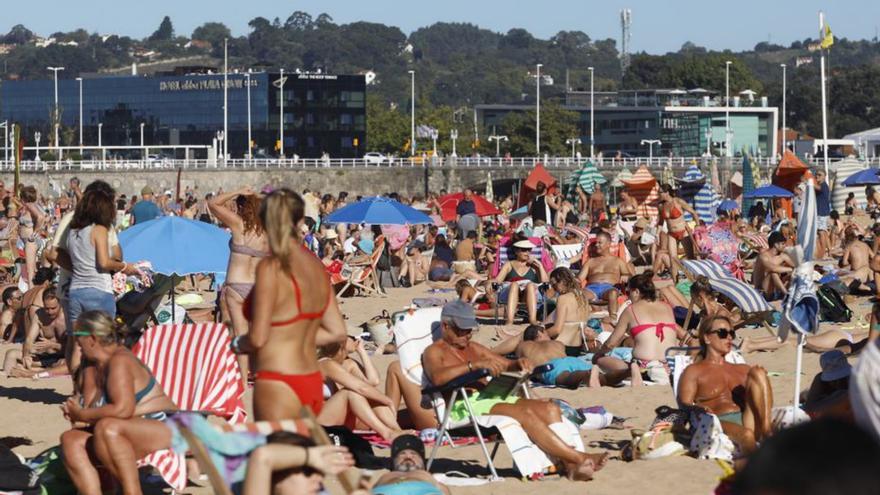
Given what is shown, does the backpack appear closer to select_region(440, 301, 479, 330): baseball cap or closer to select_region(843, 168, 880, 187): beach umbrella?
select_region(440, 301, 479, 330): baseball cap

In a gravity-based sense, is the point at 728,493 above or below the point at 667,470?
above

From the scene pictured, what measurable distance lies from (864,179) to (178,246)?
23.4 metres

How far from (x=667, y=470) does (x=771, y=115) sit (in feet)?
290

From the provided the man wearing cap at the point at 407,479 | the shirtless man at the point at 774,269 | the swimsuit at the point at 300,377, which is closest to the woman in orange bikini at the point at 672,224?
the shirtless man at the point at 774,269

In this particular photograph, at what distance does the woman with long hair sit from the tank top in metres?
0.62

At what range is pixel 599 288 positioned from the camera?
12.9 metres

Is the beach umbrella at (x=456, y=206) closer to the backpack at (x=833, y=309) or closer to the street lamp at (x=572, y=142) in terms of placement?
the backpack at (x=833, y=309)

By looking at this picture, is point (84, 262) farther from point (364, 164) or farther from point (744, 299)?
point (364, 164)

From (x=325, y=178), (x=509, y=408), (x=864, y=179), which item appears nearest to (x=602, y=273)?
(x=509, y=408)

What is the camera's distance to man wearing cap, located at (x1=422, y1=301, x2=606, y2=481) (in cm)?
638

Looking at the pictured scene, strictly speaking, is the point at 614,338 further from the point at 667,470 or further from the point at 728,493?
the point at 728,493

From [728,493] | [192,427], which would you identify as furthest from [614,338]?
[728,493]

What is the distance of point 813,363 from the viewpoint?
998cm

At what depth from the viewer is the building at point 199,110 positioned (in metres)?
86.9
